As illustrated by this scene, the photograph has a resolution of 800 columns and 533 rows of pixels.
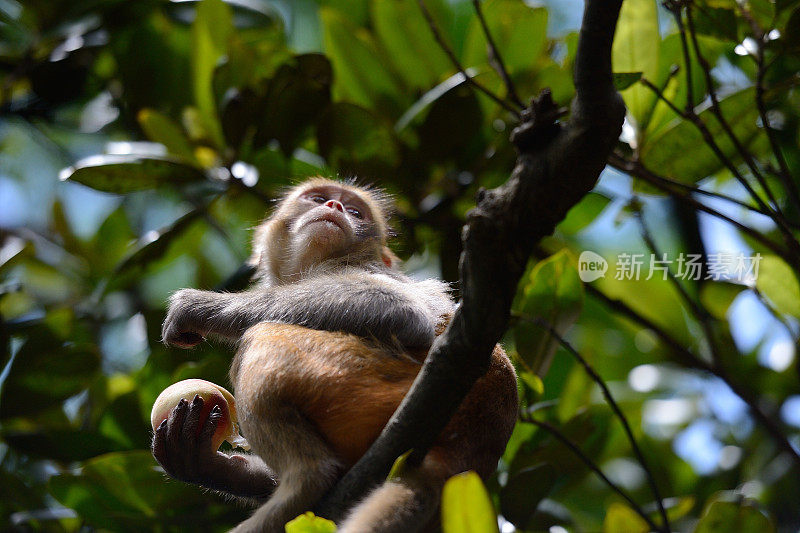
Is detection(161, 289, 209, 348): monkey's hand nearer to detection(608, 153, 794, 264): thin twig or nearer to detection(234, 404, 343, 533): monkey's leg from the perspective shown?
detection(234, 404, 343, 533): monkey's leg

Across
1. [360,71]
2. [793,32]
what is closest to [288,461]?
[793,32]

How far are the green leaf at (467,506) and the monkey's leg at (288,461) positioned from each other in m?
0.65

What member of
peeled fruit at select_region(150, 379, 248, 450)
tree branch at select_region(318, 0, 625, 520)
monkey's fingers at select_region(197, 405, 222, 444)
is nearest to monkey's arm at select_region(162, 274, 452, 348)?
peeled fruit at select_region(150, 379, 248, 450)

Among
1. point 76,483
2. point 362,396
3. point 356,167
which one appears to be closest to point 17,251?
point 76,483

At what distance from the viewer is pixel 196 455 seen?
2.69 meters

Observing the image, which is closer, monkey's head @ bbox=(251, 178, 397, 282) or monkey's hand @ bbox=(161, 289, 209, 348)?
monkey's hand @ bbox=(161, 289, 209, 348)

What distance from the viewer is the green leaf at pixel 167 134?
4.53 m

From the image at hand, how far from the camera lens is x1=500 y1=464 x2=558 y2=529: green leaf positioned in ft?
11.6

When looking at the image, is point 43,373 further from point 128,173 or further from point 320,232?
point 320,232

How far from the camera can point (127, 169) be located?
422cm

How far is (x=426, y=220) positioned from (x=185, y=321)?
175cm

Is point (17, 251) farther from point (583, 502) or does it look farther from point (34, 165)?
point (583, 502)

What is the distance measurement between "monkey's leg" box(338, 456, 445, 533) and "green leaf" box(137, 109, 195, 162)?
9.80ft

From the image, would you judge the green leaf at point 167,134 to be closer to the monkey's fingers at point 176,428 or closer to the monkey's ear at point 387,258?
the monkey's ear at point 387,258
